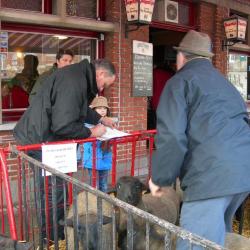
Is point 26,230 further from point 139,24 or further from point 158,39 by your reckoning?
point 158,39

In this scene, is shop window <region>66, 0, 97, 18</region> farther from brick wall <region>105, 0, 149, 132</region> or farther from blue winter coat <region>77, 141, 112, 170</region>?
blue winter coat <region>77, 141, 112, 170</region>

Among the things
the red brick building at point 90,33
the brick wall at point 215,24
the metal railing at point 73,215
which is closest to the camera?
the metal railing at point 73,215

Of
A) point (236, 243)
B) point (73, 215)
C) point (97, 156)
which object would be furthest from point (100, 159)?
point (73, 215)

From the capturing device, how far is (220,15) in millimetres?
9570

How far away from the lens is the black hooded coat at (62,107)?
13.1ft

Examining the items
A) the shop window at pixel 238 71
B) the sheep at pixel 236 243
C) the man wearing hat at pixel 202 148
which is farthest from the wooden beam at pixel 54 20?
the shop window at pixel 238 71

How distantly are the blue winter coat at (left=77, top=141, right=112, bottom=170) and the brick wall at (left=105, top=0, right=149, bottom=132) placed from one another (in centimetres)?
263

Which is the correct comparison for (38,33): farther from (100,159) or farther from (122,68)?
(100,159)

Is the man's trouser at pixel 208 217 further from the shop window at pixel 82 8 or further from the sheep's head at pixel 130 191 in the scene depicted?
the shop window at pixel 82 8

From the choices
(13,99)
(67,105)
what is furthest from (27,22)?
(67,105)

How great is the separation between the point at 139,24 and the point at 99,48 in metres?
0.76

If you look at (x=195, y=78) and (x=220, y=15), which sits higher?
(x=220, y=15)

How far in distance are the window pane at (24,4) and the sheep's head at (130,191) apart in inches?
138

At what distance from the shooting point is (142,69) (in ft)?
25.5
